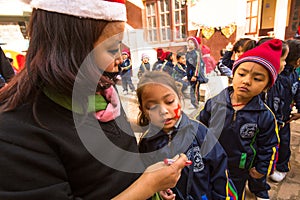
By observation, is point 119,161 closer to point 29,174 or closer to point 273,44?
point 29,174

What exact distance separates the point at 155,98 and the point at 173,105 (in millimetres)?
97

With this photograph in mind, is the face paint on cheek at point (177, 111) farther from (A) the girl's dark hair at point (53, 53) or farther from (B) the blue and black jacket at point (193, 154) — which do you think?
(A) the girl's dark hair at point (53, 53)

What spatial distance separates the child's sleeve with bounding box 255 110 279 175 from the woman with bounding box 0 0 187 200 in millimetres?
1114

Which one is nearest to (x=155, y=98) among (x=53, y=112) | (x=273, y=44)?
(x=53, y=112)

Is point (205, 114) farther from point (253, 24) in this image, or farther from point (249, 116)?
point (253, 24)

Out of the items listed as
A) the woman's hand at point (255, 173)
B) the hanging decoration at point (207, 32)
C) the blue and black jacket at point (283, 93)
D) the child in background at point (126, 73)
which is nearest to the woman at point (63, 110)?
the child in background at point (126, 73)

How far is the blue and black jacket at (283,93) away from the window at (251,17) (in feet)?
23.5

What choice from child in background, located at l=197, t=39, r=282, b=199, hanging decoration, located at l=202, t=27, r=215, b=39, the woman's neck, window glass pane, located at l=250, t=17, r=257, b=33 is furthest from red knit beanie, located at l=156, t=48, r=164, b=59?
window glass pane, located at l=250, t=17, r=257, b=33

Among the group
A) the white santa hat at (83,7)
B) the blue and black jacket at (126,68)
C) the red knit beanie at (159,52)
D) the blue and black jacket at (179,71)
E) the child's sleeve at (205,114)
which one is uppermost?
the white santa hat at (83,7)

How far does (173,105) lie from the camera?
3.09 ft

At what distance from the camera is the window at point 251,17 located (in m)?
8.31

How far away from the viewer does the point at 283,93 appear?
82.9 inches

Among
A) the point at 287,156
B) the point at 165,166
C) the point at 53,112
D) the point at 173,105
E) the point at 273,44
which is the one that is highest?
the point at 273,44

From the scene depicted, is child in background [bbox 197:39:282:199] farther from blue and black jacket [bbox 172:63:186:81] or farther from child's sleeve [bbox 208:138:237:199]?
blue and black jacket [bbox 172:63:186:81]
